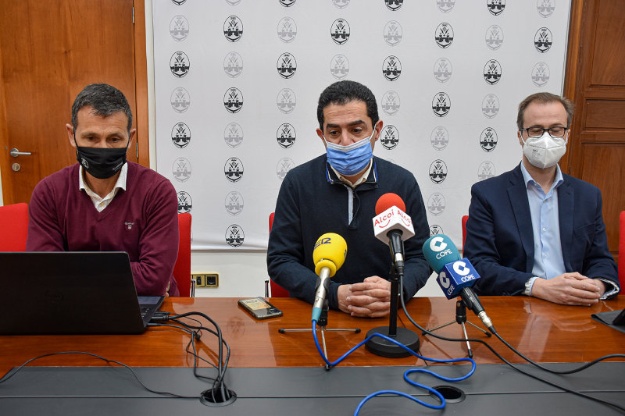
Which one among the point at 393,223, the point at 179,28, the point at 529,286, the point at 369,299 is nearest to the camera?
the point at 393,223

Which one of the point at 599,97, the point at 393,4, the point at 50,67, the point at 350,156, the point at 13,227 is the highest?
the point at 393,4

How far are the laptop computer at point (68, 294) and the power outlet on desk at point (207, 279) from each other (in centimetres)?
210

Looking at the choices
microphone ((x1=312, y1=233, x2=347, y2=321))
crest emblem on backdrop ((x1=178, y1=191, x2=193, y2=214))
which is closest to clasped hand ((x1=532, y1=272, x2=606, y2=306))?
microphone ((x1=312, y1=233, x2=347, y2=321))

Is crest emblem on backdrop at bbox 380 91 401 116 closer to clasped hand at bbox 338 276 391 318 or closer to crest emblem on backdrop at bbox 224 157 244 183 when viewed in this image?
crest emblem on backdrop at bbox 224 157 244 183

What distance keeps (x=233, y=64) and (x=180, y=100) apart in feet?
1.40

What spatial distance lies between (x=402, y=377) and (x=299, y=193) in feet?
3.22

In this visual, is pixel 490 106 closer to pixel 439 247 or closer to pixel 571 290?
pixel 571 290

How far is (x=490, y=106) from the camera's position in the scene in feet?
10.8

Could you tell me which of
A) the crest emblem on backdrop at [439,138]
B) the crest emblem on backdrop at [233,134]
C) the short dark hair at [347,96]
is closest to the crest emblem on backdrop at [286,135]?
the crest emblem on backdrop at [233,134]

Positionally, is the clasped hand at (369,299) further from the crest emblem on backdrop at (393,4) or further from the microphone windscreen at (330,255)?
the crest emblem on backdrop at (393,4)

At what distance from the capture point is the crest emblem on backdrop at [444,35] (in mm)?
3182

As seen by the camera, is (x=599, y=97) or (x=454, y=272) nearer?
(x=454, y=272)

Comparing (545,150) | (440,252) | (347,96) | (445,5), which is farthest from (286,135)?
(440,252)

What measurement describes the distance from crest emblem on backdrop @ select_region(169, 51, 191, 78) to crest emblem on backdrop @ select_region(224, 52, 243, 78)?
25cm
